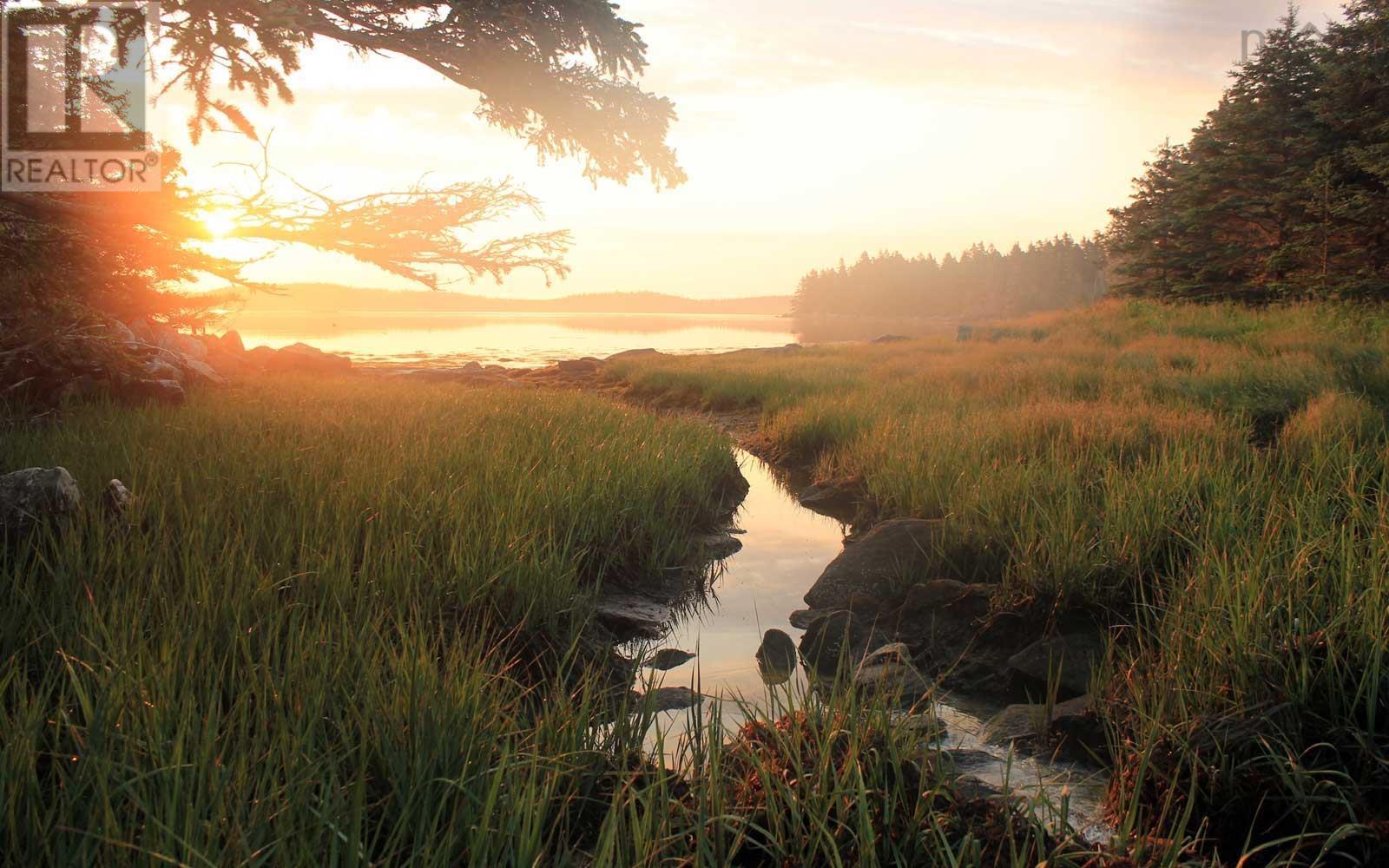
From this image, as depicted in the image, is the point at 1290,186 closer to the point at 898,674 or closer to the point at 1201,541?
the point at 1201,541

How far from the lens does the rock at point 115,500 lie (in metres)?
3.98

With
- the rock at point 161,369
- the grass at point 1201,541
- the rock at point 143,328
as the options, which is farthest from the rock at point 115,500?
the rock at point 143,328

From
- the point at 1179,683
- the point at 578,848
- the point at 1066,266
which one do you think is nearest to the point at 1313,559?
the point at 1179,683

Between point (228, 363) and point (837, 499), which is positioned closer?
point (837, 499)

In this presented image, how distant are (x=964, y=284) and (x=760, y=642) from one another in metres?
116

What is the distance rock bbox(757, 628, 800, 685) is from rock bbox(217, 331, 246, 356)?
1673 centimetres

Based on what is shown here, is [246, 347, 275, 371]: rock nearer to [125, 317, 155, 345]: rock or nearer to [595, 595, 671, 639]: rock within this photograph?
[125, 317, 155, 345]: rock

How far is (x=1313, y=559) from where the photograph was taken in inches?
141

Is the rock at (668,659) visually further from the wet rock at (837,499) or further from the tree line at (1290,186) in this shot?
the tree line at (1290,186)

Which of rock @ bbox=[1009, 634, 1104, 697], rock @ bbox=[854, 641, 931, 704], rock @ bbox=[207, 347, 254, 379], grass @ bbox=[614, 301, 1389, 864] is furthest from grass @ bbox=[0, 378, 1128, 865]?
rock @ bbox=[207, 347, 254, 379]

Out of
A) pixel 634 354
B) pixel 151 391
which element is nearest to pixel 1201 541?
pixel 151 391

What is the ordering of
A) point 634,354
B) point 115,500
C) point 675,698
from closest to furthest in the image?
point 675,698 < point 115,500 < point 634,354

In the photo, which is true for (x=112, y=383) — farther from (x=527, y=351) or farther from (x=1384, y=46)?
(x=527, y=351)

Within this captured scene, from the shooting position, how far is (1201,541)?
4.07 meters
